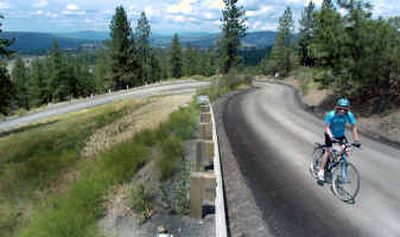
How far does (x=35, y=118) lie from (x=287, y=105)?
24541 mm

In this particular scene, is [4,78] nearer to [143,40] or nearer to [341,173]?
[341,173]

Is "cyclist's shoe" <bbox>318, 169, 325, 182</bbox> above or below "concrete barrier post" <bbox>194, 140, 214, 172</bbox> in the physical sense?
below

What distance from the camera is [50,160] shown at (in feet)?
49.7

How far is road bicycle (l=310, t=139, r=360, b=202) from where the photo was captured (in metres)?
9.28

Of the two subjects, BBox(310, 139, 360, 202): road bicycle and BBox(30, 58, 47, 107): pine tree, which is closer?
BBox(310, 139, 360, 202): road bicycle

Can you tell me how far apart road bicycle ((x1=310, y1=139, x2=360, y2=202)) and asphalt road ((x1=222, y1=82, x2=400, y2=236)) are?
0.18 m

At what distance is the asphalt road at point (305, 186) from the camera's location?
306 inches

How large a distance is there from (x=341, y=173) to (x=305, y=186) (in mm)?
979

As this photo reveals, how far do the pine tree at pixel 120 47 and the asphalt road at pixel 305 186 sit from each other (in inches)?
2194

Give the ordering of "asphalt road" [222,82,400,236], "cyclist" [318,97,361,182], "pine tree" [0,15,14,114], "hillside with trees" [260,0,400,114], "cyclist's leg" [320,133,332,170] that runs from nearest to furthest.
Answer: "asphalt road" [222,82,400,236]
"cyclist" [318,97,361,182]
"cyclist's leg" [320,133,332,170]
"hillside with trees" [260,0,400,114]
"pine tree" [0,15,14,114]

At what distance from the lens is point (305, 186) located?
10.1 m

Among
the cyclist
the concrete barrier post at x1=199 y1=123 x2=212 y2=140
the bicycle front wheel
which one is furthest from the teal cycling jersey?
the concrete barrier post at x1=199 y1=123 x2=212 y2=140

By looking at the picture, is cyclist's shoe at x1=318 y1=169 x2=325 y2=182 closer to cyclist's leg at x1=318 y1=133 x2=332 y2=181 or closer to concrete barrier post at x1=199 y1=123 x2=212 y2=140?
cyclist's leg at x1=318 y1=133 x2=332 y2=181

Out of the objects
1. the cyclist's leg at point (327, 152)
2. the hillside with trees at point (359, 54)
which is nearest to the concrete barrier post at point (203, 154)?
the cyclist's leg at point (327, 152)
